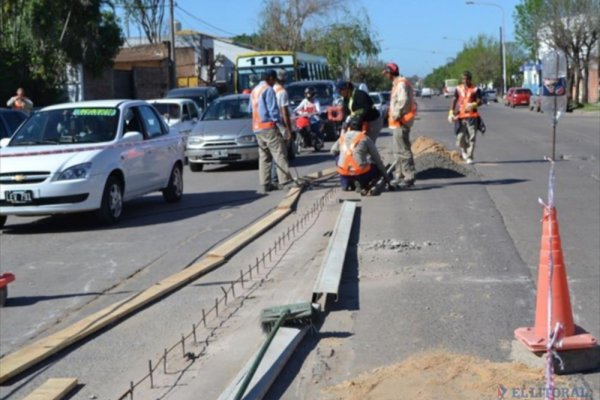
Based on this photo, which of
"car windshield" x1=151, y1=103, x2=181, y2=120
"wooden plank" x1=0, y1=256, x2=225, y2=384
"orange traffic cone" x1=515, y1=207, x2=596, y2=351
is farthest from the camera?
"car windshield" x1=151, y1=103, x2=181, y2=120

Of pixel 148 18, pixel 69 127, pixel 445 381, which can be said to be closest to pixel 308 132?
pixel 69 127

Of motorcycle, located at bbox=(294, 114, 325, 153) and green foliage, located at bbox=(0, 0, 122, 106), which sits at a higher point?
green foliage, located at bbox=(0, 0, 122, 106)

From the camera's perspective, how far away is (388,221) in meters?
11.7

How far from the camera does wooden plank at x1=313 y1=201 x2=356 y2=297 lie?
24.0 ft

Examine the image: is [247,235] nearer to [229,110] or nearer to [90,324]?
[90,324]

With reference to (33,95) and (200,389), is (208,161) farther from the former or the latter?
(33,95)

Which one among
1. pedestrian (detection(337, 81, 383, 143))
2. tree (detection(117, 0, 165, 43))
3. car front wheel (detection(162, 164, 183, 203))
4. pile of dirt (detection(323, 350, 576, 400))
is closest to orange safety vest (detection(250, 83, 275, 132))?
pedestrian (detection(337, 81, 383, 143))

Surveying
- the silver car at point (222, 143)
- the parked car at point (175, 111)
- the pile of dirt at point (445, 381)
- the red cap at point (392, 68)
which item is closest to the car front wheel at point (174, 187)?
the red cap at point (392, 68)

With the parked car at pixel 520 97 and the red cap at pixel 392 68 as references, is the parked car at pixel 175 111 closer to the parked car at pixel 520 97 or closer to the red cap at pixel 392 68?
the red cap at pixel 392 68

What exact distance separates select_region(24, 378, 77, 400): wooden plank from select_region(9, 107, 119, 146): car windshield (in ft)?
25.4

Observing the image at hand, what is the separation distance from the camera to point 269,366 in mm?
5621

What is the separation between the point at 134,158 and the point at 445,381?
9050 mm

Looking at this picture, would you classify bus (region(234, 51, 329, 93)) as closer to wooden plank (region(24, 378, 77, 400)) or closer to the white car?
the white car

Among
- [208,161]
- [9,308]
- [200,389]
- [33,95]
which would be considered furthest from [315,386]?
[33,95]
